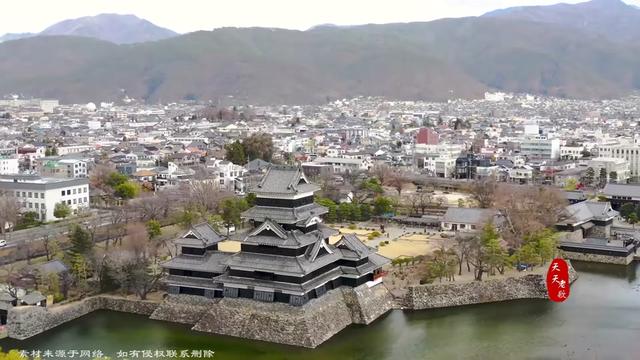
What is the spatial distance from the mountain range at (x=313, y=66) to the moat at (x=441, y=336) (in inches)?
4417

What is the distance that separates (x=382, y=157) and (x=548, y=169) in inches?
428

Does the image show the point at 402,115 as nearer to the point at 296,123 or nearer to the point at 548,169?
the point at 296,123

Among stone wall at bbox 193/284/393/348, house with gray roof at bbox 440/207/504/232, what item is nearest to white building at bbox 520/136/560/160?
house with gray roof at bbox 440/207/504/232

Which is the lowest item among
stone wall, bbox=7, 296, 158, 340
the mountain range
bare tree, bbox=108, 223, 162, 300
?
stone wall, bbox=7, 296, 158, 340

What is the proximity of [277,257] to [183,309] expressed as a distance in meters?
2.78

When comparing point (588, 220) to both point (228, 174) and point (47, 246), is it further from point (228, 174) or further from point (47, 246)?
point (47, 246)

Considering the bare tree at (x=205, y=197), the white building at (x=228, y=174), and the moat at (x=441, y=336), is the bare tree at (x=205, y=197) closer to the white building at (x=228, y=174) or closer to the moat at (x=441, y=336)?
the white building at (x=228, y=174)

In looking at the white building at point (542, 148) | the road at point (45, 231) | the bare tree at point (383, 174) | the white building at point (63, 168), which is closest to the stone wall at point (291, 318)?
the road at point (45, 231)

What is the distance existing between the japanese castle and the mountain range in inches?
4390

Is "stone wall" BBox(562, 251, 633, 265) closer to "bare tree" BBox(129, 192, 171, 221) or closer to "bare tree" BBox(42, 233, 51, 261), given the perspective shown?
"bare tree" BBox(129, 192, 171, 221)

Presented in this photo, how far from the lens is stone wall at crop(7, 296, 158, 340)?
16.6 m

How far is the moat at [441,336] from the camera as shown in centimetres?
1564

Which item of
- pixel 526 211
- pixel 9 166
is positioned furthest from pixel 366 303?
pixel 9 166

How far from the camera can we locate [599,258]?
23.8 m
